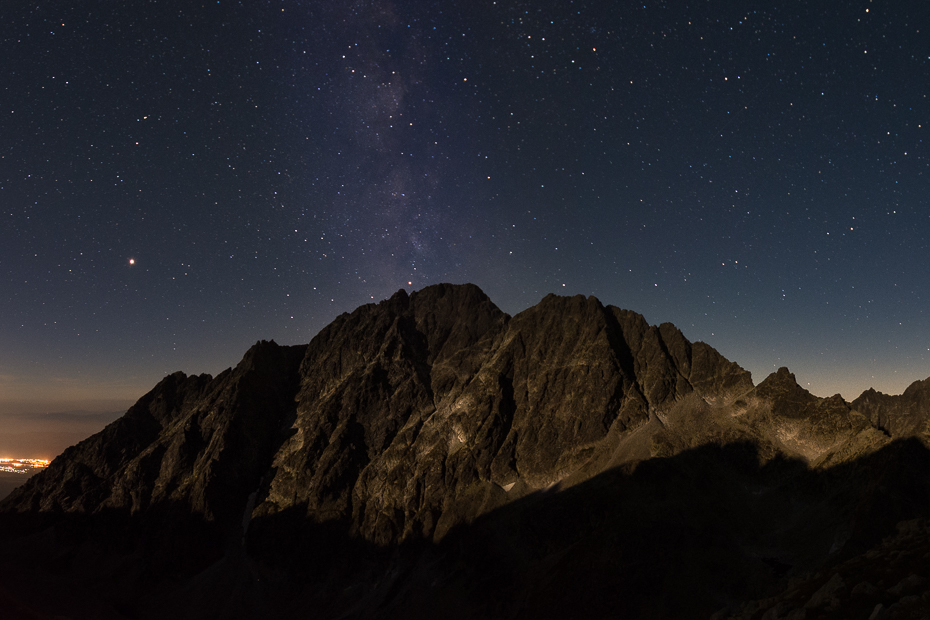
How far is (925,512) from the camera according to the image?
217 feet

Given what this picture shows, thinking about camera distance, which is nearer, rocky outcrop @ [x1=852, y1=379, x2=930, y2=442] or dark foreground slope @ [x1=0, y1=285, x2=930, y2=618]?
dark foreground slope @ [x1=0, y1=285, x2=930, y2=618]

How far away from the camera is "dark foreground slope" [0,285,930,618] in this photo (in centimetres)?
7644

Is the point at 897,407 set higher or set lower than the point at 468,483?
higher

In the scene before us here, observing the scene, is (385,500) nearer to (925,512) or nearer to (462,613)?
(462,613)

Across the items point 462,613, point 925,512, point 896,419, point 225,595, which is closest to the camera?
point 925,512

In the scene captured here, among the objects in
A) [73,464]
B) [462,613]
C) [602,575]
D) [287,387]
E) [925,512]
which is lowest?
[462,613]

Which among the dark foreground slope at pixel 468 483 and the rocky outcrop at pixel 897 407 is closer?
the dark foreground slope at pixel 468 483

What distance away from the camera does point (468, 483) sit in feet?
392

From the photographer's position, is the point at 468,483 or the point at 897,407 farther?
the point at 897,407

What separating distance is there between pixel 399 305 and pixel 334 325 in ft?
92.9

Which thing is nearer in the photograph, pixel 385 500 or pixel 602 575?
pixel 602 575

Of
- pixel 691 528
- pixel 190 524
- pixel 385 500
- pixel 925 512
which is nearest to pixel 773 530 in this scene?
pixel 691 528

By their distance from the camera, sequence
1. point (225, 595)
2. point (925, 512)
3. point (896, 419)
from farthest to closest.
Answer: point (896, 419) → point (225, 595) → point (925, 512)

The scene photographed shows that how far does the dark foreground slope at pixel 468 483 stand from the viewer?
7644 centimetres
